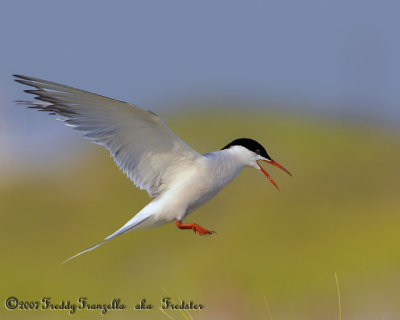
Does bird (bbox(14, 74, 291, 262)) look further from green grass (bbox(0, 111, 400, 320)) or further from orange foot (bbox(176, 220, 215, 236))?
green grass (bbox(0, 111, 400, 320))

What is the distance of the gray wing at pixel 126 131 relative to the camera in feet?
20.6

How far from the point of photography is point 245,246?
25922mm


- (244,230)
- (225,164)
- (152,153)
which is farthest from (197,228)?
(244,230)

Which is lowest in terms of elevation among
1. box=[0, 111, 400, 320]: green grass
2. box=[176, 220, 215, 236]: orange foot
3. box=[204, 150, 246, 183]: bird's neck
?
box=[0, 111, 400, 320]: green grass

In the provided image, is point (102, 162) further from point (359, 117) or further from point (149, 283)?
point (359, 117)

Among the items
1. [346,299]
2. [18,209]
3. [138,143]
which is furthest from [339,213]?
[138,143]

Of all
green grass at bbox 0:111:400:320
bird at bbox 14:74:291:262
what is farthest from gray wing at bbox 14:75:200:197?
green grass at bbox 0:111:400:320

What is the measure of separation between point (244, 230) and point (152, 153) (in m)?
20.9

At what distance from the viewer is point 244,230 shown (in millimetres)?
27453

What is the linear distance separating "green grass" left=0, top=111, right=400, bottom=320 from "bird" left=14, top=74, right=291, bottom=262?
417 inches

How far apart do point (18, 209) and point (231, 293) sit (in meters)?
21.5

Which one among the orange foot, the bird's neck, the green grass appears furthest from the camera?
the green grass

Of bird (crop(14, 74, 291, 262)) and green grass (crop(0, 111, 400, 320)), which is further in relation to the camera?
green grass (crop(0, 111, 400, 320))

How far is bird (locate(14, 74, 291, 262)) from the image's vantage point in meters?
6.37
